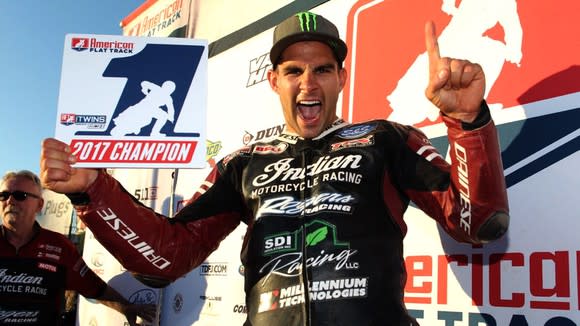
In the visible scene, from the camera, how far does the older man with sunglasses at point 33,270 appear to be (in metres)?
3.28

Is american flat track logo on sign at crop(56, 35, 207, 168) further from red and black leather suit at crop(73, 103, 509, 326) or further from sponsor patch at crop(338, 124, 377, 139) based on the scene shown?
sponsor patch at crop(338, 124, 377, 139)

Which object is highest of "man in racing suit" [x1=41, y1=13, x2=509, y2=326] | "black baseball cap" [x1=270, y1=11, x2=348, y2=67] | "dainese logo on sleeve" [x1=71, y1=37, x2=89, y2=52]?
"dainese logo on sleeve" [x1=71, y1=37, x2=89, y2=52]

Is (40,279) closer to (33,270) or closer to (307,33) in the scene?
(33,270)

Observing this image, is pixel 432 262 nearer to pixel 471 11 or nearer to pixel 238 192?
pixel 238 192

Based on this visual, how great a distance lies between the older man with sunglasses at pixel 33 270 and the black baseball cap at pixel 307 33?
2.38 metres

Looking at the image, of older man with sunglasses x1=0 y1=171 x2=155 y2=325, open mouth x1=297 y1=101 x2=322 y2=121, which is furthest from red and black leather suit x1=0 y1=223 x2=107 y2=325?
open mouth x1=297 y1=101 x2=322 y2=121

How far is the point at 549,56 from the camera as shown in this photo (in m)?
1.57

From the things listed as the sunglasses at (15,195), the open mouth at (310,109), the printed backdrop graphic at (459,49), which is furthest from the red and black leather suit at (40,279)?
the open mouth at (310,109)

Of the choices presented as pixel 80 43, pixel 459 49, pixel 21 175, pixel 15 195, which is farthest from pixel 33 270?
pixel 459 49

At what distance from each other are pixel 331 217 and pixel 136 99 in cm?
87

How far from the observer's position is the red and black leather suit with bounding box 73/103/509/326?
4.07ft

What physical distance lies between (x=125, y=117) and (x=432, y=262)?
1192mm

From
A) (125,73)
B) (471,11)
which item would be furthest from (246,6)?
(471,11)

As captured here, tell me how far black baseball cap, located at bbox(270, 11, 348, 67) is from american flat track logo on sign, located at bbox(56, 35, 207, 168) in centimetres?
44
